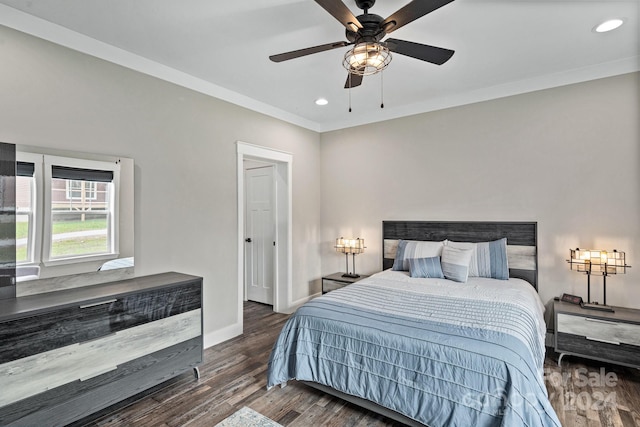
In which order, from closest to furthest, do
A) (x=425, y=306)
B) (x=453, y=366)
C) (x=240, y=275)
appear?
(x=453, y=366), (x=425, y=306), (x=240, y=275)

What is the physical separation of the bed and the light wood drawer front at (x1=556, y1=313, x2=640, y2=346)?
381 millimetres

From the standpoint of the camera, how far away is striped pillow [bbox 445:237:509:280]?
3348 mm

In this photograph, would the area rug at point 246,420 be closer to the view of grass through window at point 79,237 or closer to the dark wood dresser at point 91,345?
the dark wood dresser at point 91,345

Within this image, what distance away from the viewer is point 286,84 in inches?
136

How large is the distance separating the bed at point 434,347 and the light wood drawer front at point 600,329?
0.38 m

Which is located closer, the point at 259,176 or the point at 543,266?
the point at 543,266

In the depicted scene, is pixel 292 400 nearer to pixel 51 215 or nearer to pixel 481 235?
pixel 51 215

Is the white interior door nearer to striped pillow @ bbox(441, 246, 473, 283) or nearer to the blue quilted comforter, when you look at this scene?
the blue quilted comforter

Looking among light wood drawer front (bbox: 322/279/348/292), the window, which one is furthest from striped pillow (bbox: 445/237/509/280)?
the window

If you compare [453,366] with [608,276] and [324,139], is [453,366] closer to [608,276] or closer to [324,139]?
[608,276]

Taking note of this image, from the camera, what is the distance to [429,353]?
1906 mm

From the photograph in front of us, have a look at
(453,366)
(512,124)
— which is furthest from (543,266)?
(453,366)

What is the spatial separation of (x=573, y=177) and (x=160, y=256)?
4134 millimetres

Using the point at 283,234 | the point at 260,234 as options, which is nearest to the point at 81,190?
the point at 283,234
